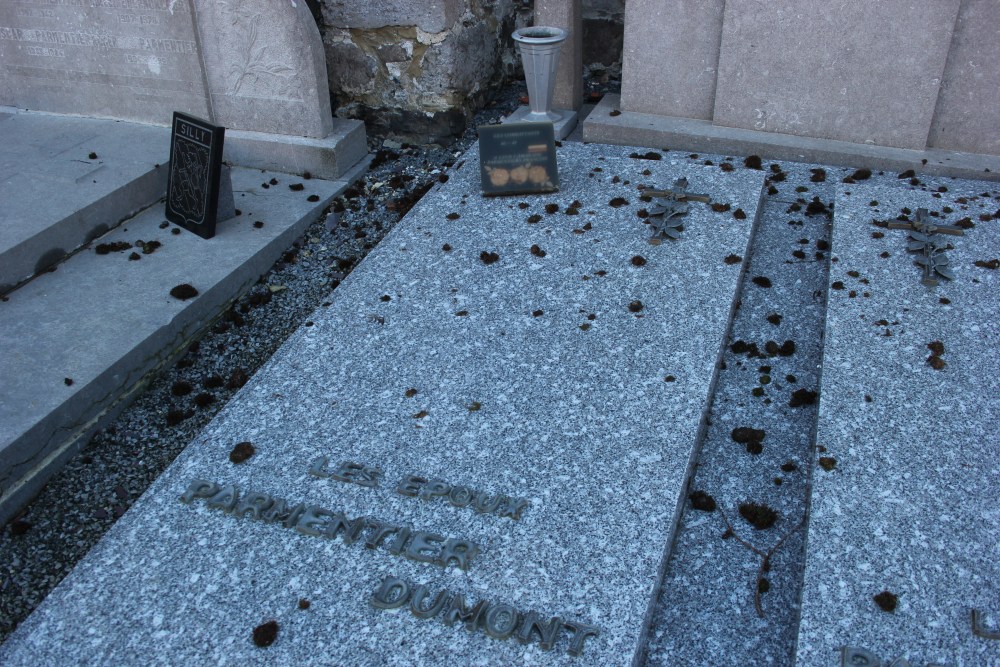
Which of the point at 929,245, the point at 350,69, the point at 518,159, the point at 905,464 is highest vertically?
the point at 350,69

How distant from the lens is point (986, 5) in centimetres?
335

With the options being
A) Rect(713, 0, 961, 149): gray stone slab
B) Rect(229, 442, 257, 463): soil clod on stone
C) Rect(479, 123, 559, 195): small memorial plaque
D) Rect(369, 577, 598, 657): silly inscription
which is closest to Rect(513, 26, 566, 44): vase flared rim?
Rect(479, 123, 559, 195): small memorial plaque

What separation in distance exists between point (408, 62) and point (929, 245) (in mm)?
2686

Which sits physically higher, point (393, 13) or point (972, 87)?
point (393, 13)

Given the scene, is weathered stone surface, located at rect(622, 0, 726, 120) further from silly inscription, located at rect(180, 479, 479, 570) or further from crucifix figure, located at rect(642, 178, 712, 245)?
silly inscription, located at rect(180, 479, 479, 570)

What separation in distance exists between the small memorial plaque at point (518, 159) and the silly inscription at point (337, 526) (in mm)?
1824

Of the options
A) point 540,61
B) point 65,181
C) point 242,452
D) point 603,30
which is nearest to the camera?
point 242,452

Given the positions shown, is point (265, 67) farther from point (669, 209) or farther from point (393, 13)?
point (669, 209)

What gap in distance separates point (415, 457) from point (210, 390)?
1014 mm

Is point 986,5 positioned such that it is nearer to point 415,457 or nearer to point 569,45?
point 569,45

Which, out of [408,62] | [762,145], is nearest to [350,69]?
[408,62]

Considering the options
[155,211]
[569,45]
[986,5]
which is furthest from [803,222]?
[155,211]

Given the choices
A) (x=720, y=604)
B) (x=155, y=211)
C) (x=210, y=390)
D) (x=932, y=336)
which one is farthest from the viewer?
(x=155, y=211)

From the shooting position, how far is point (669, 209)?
10.8ft
